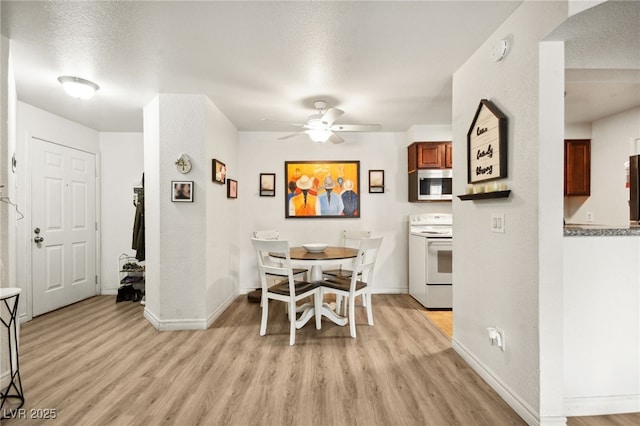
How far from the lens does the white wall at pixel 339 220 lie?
15.4 feet

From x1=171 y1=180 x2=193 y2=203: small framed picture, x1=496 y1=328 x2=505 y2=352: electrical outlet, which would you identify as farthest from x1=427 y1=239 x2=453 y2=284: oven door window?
x1=171 y1=180 x2=193 y2=203: small framed picture

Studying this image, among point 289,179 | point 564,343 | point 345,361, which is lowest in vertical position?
point 345,361

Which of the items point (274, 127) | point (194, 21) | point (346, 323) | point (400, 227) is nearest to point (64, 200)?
point (274, 127)

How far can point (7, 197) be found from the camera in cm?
220

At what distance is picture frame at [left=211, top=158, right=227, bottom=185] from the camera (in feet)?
11.3

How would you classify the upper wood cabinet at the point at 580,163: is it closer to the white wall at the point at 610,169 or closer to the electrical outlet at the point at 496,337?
the white wall at the point at 610,169

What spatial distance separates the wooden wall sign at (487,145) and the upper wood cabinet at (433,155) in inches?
74.7

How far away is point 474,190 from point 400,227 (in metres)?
2.38

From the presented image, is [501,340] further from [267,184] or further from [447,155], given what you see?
[267,184]

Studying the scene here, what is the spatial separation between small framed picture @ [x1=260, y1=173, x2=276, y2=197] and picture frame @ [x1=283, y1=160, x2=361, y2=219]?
0.65ft

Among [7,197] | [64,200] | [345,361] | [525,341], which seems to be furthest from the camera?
[64,200]

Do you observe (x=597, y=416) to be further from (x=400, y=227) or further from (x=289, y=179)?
(x=289, y=179)

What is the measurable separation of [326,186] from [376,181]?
0.77 meters

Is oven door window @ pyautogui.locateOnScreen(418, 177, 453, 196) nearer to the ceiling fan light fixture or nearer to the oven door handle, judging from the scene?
the oven door handle
